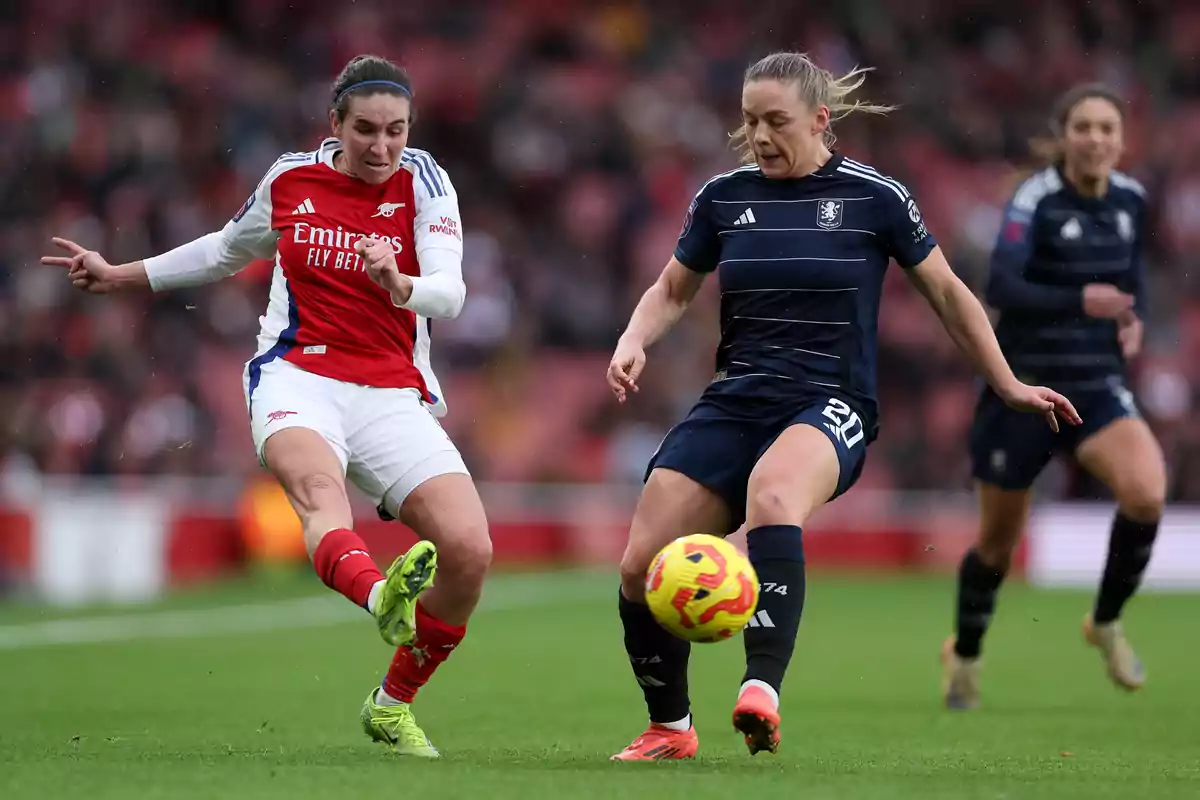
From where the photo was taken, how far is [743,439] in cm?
633

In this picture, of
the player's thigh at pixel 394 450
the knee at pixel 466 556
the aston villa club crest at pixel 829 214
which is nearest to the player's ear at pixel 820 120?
the aston villa club crest at pixel 829 214

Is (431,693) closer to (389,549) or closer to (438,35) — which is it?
(389,549)

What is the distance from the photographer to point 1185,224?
20984mm

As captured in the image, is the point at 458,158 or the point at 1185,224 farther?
the point at 458,158

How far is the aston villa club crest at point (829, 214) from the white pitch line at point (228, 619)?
7537 millimetres

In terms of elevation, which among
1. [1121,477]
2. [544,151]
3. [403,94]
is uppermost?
[544,151]

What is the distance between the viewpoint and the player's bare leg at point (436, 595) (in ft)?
20.9

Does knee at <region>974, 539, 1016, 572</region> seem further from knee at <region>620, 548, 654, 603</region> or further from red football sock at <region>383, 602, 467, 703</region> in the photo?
Result: red football sock at <region>383, 602, 467, 703</region>

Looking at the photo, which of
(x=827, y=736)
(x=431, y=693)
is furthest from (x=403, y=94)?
(x=431, y=693)

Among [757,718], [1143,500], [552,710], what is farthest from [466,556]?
[1143,500]

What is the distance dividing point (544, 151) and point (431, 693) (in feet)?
47.4

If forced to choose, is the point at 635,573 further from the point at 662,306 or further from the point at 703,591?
the point at 662,306

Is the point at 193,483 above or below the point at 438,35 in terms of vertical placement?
below

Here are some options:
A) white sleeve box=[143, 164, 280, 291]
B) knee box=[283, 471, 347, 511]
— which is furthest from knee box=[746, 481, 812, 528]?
white sleeve box=[143, 164, 280, 291]
